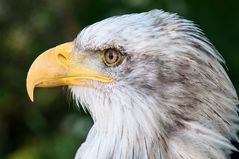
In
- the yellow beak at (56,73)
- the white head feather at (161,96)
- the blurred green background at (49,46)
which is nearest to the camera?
the white head feather at (161,96)

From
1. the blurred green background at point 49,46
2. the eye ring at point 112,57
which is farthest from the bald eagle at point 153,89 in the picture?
the blurred green background at point 49,46

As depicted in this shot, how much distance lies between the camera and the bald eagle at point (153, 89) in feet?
13.3

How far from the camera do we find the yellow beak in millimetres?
4293

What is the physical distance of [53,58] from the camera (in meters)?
4.36

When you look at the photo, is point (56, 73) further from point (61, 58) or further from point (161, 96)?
point (161, 96)

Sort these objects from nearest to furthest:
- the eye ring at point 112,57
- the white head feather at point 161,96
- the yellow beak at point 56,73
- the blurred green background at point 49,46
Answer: the white head feather at point 161,96 → the eye ring at point 112,57 → the yellow beak at point 56,73 → the blurred green background at point 49,46

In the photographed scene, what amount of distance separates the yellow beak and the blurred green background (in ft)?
6.58

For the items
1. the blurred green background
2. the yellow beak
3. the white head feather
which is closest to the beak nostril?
the yellow beak

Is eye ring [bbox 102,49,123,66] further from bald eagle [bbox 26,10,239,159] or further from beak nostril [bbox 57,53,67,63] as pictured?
beak nostril [bbox 57,53,67,63]

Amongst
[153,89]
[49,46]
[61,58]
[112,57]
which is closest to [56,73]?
[61,58]

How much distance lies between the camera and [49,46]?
7352 mm

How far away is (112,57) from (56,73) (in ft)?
1.20

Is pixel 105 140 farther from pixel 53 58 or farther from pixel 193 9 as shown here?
pixel 193 9

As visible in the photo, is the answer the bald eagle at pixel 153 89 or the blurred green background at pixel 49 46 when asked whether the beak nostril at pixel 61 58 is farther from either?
the blurred green background at pixel 49 46
